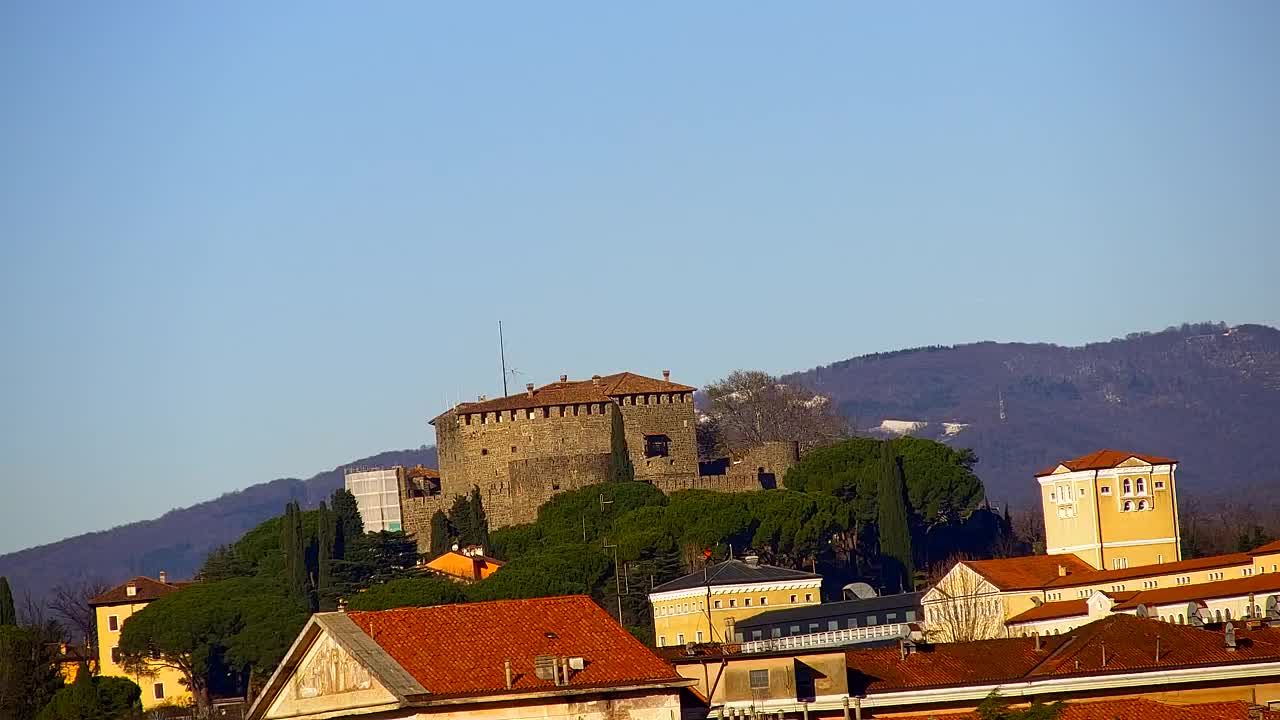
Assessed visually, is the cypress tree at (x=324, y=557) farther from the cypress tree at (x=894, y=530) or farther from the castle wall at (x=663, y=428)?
the cypress tree at (x=894, y=530)

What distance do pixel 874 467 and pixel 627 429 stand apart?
10273mm

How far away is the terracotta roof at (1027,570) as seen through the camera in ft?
246

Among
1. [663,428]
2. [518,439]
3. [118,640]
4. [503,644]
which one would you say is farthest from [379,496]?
[503,644]

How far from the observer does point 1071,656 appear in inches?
1529

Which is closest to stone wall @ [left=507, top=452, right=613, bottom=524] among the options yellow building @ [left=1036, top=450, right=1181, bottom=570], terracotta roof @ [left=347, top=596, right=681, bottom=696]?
yellow building @ [left=1036, top=450, right=1181, bottom=570]

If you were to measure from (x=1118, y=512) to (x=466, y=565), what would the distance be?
20.8 m

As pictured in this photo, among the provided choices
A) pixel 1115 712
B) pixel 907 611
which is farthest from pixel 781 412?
pixel 1115 712

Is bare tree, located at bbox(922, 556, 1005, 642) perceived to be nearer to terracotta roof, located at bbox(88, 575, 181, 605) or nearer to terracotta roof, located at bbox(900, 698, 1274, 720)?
terracotta roof, located at bbox(88, 575, 181, 605)

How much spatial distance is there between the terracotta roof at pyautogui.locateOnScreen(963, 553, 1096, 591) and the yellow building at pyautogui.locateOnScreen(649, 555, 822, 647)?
5063 millimetres

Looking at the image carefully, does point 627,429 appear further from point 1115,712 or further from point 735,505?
point 1115,712

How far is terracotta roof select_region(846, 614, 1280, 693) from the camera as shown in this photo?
3725 cm

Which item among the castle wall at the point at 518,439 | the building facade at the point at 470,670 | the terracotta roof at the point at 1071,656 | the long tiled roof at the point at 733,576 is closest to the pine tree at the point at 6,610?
the castle wall at the point at 518,439

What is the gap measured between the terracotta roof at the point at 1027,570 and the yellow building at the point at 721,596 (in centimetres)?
506

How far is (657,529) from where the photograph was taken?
273ft
